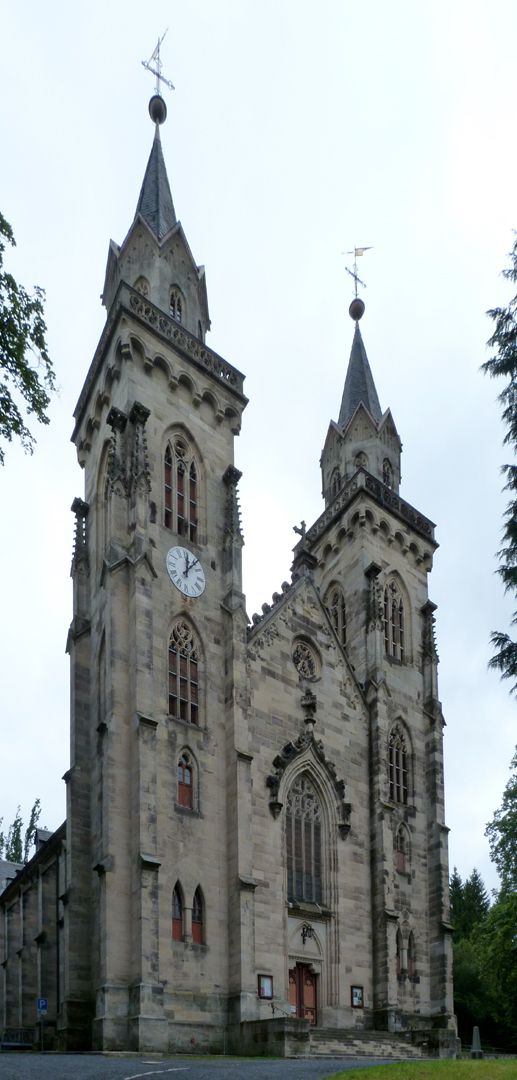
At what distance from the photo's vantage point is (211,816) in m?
35.5

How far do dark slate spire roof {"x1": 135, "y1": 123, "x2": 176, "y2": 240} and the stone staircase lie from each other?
28.6 m

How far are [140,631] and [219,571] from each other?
212 inches

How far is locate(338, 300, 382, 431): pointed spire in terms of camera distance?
2095 inches

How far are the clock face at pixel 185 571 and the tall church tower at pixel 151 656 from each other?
0.05m

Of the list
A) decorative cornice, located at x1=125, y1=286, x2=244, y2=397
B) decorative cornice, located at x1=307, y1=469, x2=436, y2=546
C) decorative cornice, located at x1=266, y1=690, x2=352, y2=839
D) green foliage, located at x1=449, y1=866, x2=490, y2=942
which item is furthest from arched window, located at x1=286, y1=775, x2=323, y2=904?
green foliage, located at x1=449, y1=866, x2=490, y2=942

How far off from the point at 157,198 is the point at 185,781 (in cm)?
2366

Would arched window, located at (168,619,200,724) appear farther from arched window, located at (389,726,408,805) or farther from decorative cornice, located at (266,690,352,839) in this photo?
arched window, located at (389,726,408,805)

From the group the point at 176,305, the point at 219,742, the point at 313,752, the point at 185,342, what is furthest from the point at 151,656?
the point at 176,305

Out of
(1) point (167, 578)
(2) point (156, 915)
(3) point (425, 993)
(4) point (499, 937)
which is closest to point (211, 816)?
(2) point (156, 915)

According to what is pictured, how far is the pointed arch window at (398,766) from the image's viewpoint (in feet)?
146

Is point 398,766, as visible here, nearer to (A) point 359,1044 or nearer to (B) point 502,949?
(B) point 502,949

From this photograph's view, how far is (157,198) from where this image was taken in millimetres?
45906

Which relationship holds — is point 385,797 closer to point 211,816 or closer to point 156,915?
point 211,816

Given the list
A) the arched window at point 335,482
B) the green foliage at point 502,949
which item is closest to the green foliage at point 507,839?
the green foliage at point 502,949
